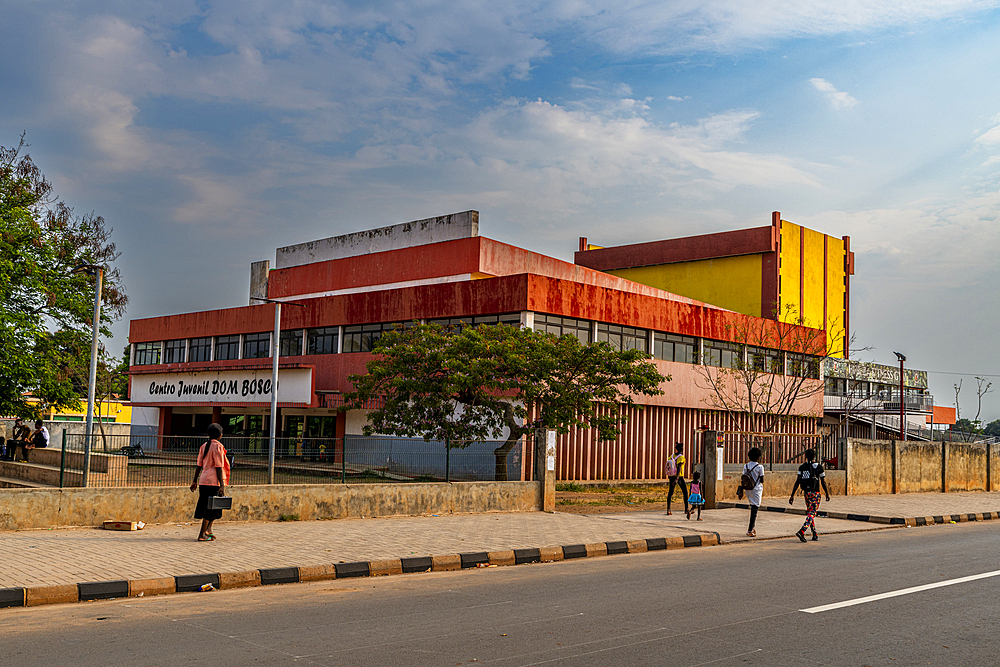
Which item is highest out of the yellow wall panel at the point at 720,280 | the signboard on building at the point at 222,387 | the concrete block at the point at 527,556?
the yellow wall panel at the point at 720,280

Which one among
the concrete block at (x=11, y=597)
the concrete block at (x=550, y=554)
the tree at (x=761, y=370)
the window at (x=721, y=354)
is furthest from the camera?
the window at (x=721, y=354)

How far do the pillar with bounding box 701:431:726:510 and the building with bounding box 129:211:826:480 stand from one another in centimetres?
966

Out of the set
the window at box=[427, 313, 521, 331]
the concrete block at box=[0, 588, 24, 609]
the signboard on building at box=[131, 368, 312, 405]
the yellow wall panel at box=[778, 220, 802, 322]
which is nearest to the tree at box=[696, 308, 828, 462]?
the yellow wall panel at box=[778, 220, 802, 322]

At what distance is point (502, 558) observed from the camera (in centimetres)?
1215

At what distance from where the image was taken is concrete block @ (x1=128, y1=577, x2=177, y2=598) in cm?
892

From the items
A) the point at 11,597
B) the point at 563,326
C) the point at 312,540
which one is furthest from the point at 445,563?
the point at 563,326

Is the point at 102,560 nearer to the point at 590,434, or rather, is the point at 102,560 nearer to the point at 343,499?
the point at 343,499

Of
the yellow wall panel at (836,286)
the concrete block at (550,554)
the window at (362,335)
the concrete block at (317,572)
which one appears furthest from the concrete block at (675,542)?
the yellow wall panel at (836,286)

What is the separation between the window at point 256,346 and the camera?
41.2 meters

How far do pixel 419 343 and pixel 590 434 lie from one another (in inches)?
353

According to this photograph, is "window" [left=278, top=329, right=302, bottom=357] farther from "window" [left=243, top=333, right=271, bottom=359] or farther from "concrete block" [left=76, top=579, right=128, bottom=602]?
"concrete block" [left=76, top=579, right=128, bottom=602]

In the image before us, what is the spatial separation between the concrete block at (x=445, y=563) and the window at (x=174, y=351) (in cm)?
3917

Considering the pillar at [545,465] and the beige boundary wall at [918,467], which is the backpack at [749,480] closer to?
the pillar at [545,465]

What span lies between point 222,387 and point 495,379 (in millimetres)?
19327
